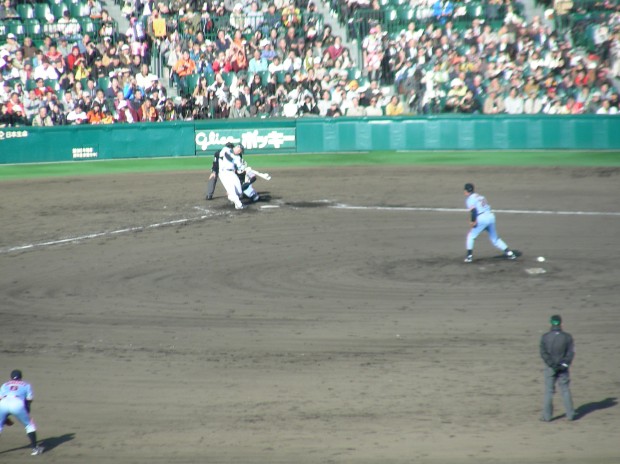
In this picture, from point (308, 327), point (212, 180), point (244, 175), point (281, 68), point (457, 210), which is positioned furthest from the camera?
point (281, 68)

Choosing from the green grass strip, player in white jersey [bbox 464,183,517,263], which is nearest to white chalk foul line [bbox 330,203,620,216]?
player in white jersey [bbox 464,183,517,263]

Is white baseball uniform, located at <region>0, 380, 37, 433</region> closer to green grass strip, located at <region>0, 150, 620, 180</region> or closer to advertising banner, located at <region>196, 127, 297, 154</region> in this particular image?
green grass strip, located at <region>0, 150, 620, 180</region>

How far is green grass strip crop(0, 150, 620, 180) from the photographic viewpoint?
31.7 metres

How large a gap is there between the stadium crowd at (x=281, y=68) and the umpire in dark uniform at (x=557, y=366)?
23528mm

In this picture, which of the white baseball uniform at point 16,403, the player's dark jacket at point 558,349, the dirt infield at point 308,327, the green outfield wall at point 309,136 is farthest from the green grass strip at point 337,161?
the white baseball uniform at point 16,403

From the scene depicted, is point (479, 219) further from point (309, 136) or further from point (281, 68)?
point (281, 68)

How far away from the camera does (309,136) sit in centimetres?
3481

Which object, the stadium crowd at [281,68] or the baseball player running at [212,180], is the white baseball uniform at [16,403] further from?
the stadium crowd at [281,68]

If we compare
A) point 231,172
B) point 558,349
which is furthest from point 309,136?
point 558,349

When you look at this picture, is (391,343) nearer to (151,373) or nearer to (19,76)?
(151,373)

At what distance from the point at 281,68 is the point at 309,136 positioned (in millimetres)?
3243

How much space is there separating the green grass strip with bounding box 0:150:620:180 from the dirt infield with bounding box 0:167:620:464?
17.2 feet

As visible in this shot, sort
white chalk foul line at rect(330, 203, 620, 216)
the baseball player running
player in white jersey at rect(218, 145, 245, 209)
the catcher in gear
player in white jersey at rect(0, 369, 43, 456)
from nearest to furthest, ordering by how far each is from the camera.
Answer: player in white jersey at rect(0, 369, 43, 456) < white chalk foul line at rect(330, 203, 620, 216) < player in white jersey at rect(218, 145, 245, 209) < the catcher in gear < the baseball player running

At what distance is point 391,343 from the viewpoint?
14.4 metres
